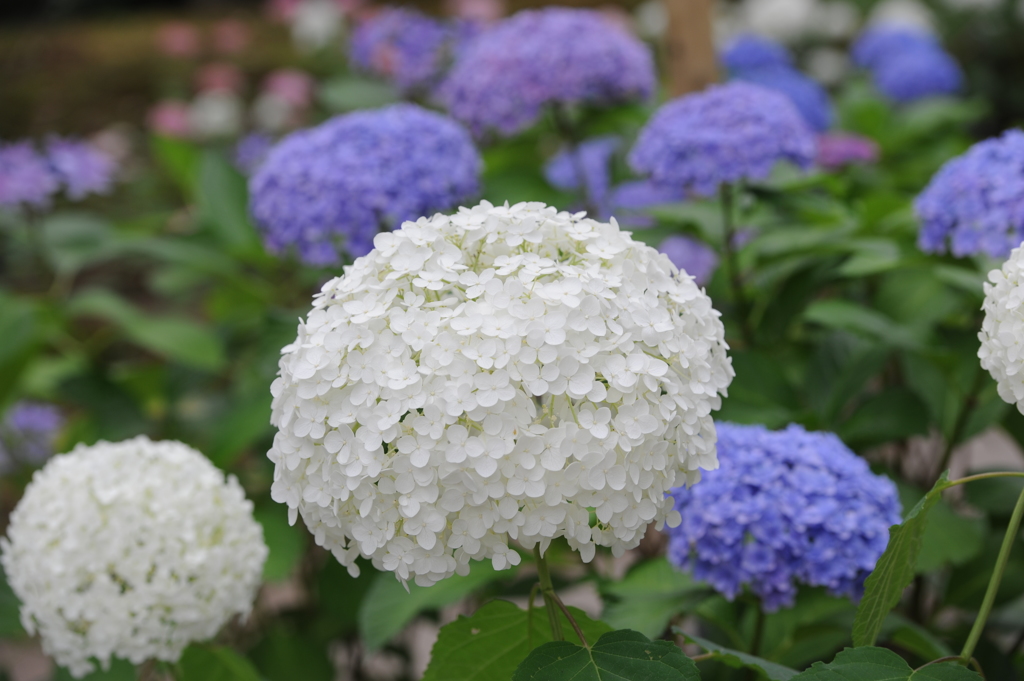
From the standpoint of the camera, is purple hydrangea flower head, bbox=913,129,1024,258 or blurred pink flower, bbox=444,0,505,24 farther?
blurred pink flower, bbox=444,0,505,24

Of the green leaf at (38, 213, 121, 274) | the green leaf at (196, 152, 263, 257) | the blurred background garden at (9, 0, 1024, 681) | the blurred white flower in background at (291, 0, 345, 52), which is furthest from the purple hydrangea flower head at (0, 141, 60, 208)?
the blurred white flower in background at (291, 0, 345, 52)

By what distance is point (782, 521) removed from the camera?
4.07 feet

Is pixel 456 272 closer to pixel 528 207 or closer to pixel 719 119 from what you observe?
pixel 528 207

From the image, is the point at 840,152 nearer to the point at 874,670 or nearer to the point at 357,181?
the point at 357,181

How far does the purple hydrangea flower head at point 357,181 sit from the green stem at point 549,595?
953 millimetres

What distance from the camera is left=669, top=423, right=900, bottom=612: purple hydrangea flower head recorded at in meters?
1.24

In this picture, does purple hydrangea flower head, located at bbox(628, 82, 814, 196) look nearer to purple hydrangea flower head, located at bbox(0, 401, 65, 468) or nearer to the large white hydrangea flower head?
the large white hydrangea flower head

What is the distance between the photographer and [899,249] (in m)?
1.77

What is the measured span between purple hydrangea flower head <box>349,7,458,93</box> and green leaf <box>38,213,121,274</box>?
39.6 inches

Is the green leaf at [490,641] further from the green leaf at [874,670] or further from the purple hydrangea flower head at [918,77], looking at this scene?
the purple hydrangea flower head at [918,77]

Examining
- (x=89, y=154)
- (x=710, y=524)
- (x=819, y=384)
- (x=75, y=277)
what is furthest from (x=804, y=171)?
(x=75, y=277)

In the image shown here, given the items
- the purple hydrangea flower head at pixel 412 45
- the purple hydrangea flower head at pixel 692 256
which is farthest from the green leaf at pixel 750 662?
the purple hydrangea flower head at pixel 412 45

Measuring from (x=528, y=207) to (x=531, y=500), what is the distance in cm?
36

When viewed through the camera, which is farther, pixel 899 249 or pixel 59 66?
pixel 59 66
